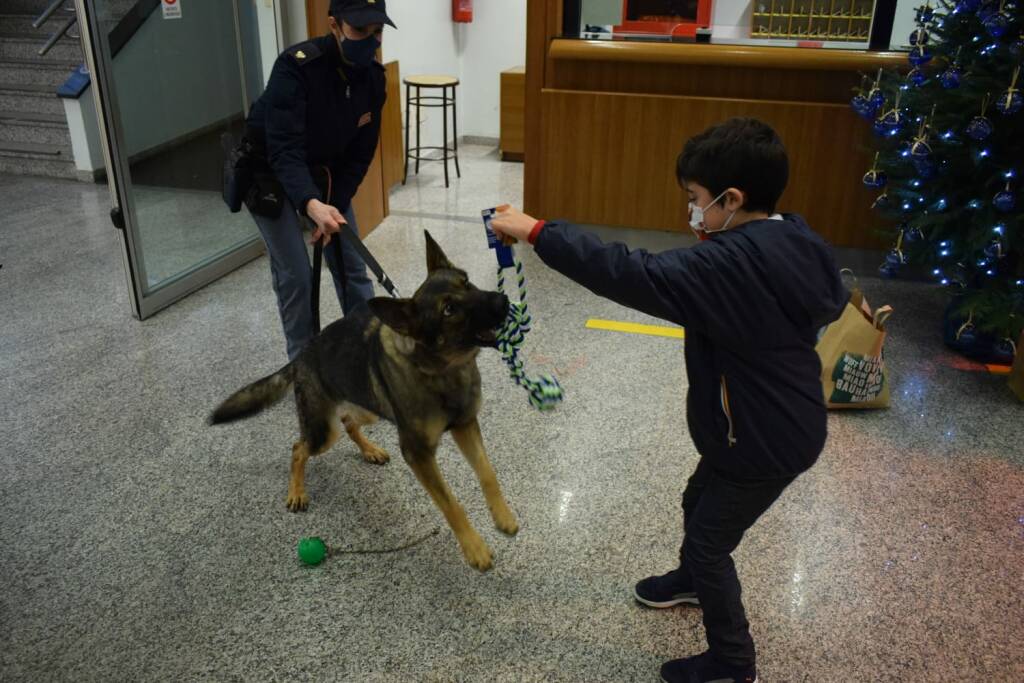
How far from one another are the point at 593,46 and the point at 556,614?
3.81 metres

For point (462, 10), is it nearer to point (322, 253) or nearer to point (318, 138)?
point (318, 138)

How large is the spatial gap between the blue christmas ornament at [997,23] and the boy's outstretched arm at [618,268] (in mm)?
2751

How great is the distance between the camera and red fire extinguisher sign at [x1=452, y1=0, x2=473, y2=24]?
321 inches

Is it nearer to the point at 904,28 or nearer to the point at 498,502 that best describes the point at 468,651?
the point at 498,502

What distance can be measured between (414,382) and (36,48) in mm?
7455

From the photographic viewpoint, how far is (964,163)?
3.77 meters

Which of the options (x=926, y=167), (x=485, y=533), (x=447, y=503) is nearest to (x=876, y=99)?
(x=926, y=167)

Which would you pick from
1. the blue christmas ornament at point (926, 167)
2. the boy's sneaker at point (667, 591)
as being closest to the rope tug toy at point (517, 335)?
the boy's sneaker at point (667, 591)

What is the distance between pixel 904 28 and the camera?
16.4ft

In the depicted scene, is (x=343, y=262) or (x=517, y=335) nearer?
(x=517, y=335)

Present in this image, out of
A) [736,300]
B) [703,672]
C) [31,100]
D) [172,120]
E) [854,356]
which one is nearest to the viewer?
[736,300]

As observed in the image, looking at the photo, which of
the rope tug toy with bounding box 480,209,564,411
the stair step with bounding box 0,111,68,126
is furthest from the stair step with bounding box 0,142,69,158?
the rope tug toy with bounding box 480,209,564,411

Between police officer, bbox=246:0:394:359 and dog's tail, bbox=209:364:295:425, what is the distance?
50 cm

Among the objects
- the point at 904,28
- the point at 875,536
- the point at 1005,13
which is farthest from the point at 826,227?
the point at 875,536
